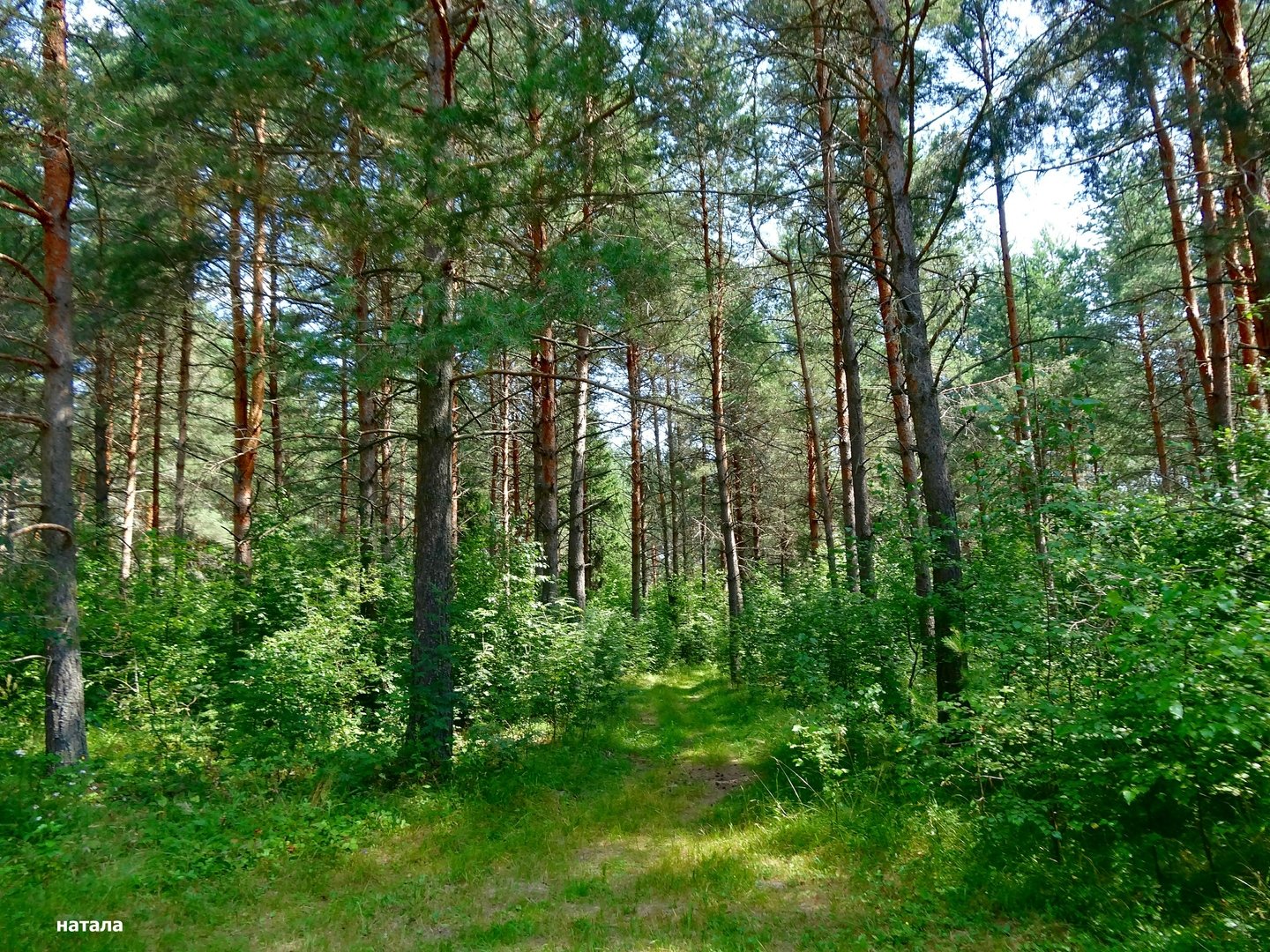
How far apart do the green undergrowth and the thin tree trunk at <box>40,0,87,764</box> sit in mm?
726

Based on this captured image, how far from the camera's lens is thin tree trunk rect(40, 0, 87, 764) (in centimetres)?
579

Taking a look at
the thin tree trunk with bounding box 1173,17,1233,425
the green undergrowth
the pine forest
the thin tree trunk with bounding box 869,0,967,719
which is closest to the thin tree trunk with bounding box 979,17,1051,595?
the pine forest

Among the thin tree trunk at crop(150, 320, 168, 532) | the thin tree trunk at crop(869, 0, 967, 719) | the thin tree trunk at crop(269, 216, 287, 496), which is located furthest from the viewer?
the thin tree trunk at crop(150, 320, 168, 532)

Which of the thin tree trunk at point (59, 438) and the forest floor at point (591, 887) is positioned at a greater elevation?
the thin tree trunk at point (59, 438)

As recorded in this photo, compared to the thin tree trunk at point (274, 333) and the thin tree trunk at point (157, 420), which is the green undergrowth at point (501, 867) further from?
the thin tree trunk at point (157, 420)

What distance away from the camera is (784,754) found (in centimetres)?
736

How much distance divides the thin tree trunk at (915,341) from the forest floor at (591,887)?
6.80 ft

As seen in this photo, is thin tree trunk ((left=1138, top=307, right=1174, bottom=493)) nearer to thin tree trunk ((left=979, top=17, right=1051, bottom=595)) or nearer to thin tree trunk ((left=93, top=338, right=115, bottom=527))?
thin tree trunk ((left=979, top=17, right=1051, bottom=595))

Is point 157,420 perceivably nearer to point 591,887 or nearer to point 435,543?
point 435,543

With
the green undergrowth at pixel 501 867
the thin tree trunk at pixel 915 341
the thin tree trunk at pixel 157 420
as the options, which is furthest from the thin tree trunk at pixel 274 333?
Answer: the thin tree trunk at pixel 915 341

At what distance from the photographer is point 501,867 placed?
17.0 ft

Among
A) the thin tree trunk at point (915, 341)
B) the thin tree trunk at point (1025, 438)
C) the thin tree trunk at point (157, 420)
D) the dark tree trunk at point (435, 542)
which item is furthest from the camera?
the thin tree trunk at point (157, 420)

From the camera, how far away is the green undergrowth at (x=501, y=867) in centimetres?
392

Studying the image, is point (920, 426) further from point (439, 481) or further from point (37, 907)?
point (37, 907)
